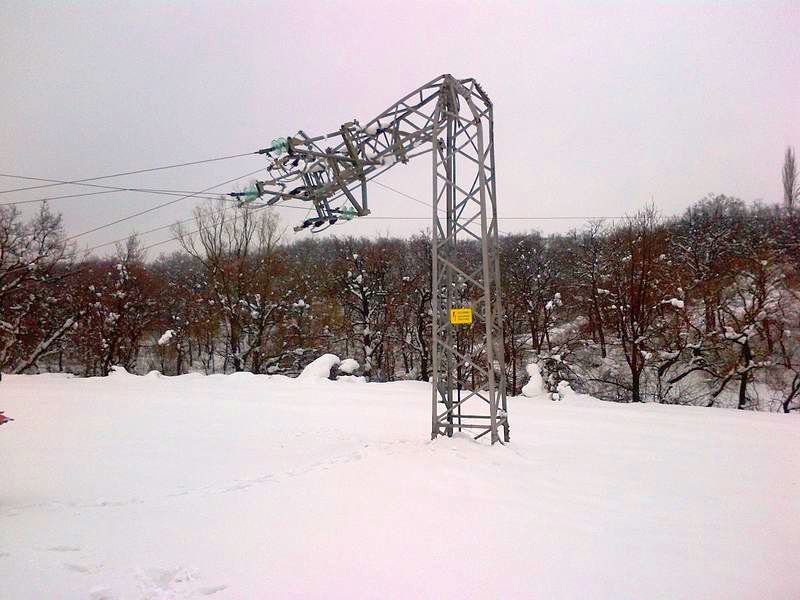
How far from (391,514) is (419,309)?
25.7 meters

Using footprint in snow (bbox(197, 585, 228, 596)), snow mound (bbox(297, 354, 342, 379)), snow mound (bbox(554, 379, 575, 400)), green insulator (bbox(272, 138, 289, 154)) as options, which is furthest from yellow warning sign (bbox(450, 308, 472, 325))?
snow mound (bbox(297, 354, 342, 379))

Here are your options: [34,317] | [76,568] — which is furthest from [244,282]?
[76,568]

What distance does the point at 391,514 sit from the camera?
486 cm

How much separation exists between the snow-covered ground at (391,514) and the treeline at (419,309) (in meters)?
12.7

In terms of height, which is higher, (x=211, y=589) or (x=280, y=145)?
(x=280, y=145)

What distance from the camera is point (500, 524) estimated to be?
183 inches

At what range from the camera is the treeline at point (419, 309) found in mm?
21703

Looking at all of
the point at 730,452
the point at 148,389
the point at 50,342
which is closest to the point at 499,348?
the point at 730,452

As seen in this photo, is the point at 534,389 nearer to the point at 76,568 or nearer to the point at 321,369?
the point at 321,369

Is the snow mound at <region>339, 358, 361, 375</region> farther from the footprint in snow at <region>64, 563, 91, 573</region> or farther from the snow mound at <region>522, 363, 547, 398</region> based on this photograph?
the footprint in snow at <region>64, 563, 91, 573</region>

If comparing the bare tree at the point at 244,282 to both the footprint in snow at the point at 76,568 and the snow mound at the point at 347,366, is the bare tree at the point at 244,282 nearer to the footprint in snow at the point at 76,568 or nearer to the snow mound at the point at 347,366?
the snow mound at the point at 347,366

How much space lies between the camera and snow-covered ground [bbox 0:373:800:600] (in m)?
3.46

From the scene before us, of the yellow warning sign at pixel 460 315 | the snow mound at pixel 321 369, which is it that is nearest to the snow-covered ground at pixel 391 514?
the yellow warning sign at pixel 460 315

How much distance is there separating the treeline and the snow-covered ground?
1266cm
